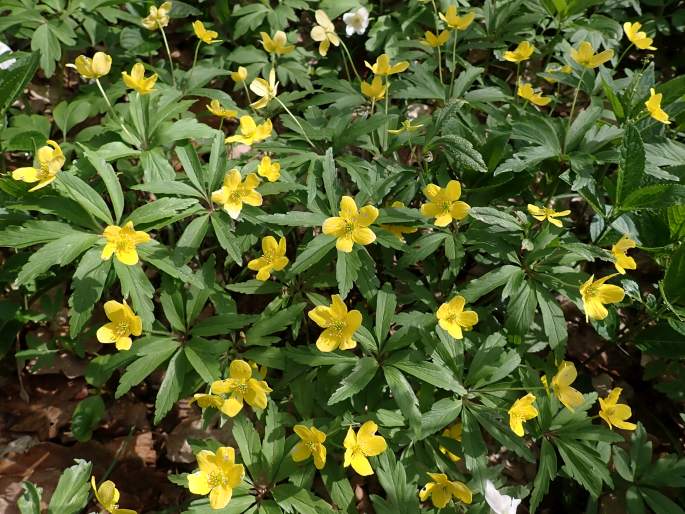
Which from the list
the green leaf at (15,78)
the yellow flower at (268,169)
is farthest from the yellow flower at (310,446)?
the green leaf at (15,78)

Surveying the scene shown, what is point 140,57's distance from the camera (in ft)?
10.6

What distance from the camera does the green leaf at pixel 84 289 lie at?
1.95 metres

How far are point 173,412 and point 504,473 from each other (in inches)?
61.2

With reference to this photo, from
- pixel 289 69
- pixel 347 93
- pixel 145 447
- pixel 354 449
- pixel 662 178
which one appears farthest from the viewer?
pixel 289 69

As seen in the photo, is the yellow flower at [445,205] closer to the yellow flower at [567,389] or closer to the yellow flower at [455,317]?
the yellow flower at [455,317]

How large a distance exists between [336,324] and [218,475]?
62 centimetres

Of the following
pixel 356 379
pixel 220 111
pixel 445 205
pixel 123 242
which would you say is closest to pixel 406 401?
pixel 356 379

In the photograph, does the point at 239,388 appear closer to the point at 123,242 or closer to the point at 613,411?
the point at 123,242

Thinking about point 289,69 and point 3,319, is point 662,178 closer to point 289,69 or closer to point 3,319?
point 289,69

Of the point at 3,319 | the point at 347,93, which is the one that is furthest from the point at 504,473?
the point at 3,319

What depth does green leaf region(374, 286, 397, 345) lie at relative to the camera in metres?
2.04

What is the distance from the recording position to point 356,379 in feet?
6.35

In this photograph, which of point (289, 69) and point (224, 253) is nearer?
point (224, 253)

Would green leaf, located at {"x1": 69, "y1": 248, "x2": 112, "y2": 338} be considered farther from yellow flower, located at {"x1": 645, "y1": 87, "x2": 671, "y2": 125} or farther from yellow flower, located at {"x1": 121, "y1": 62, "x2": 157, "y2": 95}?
yellow flower, located at {"x1": 645, "y1": 87, "x2": 671, "y2": 125}
